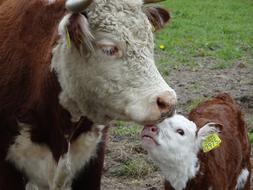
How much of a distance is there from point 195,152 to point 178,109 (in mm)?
2830

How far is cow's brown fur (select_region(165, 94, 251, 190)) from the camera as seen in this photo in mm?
5250

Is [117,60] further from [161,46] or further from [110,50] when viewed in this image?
[161,46]

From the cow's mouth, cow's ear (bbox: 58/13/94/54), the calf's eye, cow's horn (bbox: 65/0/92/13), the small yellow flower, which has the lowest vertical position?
the small yellow flower

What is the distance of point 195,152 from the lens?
5.22 metres

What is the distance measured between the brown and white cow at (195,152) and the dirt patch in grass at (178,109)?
2.76ft

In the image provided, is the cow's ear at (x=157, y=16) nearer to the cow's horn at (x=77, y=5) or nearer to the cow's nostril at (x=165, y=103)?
the cow's horn at (x=77, y=5)

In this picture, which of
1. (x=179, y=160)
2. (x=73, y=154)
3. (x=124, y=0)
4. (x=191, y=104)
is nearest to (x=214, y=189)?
(x=179, y=160)

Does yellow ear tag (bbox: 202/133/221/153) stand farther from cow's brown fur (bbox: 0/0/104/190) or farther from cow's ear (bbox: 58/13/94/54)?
cow's ear (bbox: 58/13/94/54)

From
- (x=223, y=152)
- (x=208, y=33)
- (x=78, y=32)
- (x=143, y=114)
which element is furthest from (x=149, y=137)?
(x=208, y=33)

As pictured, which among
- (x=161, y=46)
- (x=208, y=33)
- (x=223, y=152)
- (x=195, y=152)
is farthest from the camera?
(x=208, y=33)

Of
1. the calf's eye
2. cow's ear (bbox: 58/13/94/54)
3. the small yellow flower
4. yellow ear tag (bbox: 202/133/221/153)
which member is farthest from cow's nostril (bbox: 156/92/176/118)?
the small yellow flower

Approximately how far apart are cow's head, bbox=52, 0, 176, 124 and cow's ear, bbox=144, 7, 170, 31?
22cm

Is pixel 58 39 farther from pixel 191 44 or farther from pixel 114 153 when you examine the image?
pixel 191 44

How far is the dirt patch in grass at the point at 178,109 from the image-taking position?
20.7ft
